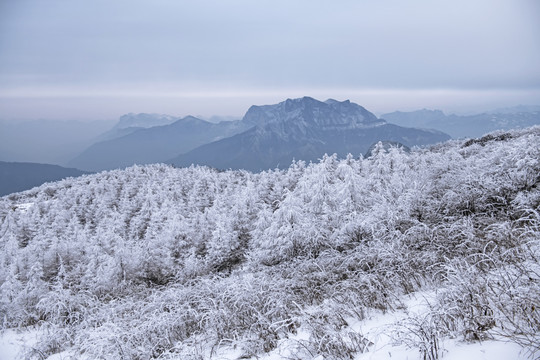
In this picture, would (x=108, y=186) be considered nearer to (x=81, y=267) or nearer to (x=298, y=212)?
(x=81, y=267)

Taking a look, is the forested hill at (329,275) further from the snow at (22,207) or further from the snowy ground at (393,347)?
the snow at (22,207)

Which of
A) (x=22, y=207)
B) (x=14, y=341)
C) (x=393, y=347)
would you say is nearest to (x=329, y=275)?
(x=393, y=347)

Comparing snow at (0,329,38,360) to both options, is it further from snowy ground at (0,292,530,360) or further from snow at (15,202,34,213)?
snow at (15,202,34,213)

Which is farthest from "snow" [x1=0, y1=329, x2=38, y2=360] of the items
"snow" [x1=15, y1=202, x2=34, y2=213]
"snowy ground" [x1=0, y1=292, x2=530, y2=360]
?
"snow" [x1=15, y1=202, x2=34, y2=213]

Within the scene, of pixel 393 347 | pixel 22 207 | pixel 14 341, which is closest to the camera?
A: pixel 393 347

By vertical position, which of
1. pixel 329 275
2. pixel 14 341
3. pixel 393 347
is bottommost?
pixel 14 341

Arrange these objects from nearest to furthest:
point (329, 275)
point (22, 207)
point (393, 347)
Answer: point (393, 347) → point (329, 275) → point (22, 207)

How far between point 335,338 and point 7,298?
15.2m

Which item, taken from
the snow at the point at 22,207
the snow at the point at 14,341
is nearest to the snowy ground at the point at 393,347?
the snow at the point at 14,341

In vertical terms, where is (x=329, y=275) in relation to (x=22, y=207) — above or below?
above

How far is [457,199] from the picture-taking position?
822 centimetres

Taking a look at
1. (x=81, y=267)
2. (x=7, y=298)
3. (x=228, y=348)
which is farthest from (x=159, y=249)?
(x=228, y=348)

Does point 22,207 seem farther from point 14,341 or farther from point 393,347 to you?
point 393,347

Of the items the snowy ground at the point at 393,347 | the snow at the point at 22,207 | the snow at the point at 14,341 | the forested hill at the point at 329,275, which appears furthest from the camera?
the snow at the point at 22,207
